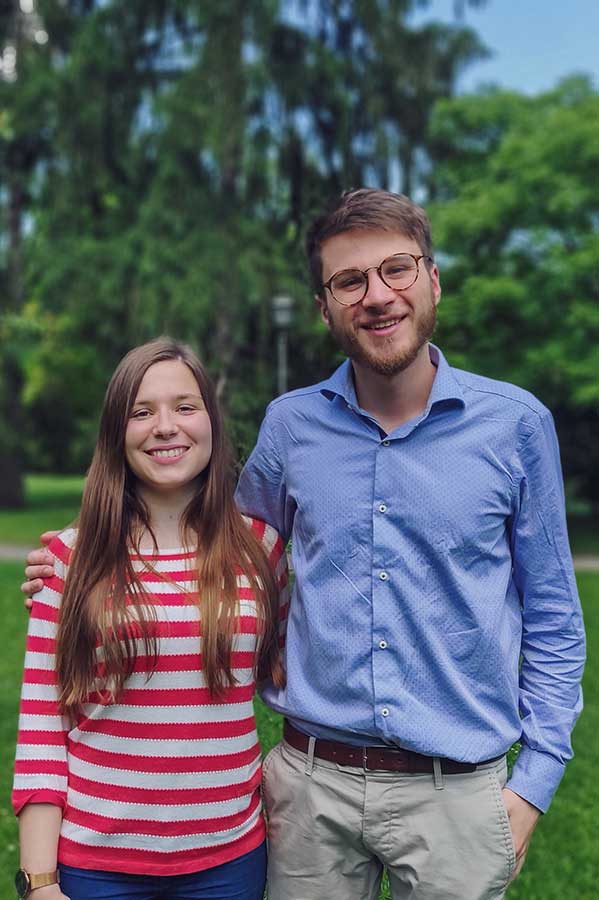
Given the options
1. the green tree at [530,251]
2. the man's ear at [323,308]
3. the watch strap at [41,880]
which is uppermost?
the green tree at [530,251]

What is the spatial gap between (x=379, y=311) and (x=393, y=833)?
105 centimetres

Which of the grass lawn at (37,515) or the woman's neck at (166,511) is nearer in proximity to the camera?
the woman's neck at (166,511)

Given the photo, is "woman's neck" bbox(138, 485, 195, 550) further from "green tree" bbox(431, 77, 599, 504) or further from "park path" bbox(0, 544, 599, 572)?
"green tree" bbox(431, 77, 599, 504)

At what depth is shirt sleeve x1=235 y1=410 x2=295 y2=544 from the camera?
2230 millimetres

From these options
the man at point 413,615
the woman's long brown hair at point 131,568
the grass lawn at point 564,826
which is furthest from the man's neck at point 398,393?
the grass lawn at point 564,826

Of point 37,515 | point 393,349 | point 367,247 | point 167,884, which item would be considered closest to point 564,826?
point 167,884

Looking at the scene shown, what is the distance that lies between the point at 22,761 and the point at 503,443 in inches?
45.5

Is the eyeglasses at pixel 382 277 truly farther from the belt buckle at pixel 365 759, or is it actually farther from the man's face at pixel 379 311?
the belt buckle at pixel 365 759

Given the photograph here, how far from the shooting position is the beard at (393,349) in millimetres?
2014

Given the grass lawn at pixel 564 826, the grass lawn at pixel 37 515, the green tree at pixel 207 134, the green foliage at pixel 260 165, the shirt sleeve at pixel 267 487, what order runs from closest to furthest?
the shirt sleeve at pixel 267 487 < the grass lawn at pixel 564 826 < the green tree at pixel 207 134 < the green foliage at pixel 260 165 < the grass lawn at pixel 37 515

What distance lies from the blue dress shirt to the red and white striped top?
21cm

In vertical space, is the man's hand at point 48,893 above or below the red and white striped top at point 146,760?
below

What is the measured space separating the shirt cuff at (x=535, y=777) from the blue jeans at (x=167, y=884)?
57cm

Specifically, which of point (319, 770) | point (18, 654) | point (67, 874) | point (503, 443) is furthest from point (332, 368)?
point (18, 654)
